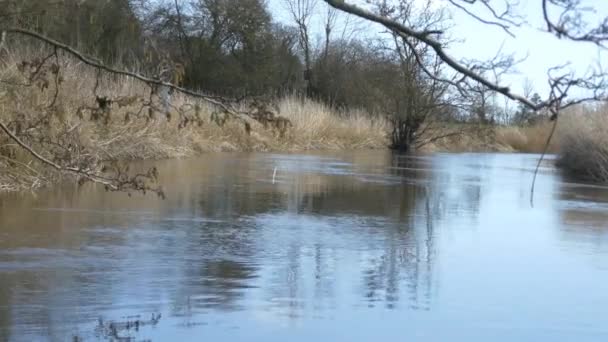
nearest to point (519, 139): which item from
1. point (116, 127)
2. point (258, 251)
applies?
point (116, 127)

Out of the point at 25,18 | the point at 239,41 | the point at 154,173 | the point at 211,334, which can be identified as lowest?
the point at 211,334

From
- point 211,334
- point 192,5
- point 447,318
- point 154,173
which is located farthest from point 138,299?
point 192,5

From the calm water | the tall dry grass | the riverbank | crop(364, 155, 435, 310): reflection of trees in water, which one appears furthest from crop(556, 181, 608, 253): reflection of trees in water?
the tall dry grass

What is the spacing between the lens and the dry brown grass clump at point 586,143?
1950 centimetres

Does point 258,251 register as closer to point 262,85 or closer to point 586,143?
point 586,143

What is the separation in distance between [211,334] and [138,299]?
2.88ft

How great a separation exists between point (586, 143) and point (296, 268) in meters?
16.4

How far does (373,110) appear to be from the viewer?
3638 centimetres

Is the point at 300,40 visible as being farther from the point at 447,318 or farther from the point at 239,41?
the point at 447,318

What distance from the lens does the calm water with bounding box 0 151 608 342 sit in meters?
5.03

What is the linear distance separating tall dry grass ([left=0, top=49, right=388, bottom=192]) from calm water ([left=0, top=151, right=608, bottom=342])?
2.52ft

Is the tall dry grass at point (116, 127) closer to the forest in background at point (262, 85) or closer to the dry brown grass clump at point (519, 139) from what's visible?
the forest in background at point (262, 85)

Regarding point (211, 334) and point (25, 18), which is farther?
point (25, 18)

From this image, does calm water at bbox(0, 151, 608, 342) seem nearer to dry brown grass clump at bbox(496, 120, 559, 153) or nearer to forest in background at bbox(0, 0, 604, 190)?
forest in background at bbox(0, 0, 604, 190)
